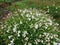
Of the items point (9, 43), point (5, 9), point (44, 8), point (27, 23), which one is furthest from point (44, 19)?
point (5, 9)

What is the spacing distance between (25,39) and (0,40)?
1442mm

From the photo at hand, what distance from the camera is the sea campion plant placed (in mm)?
8922

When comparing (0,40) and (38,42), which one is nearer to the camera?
(38,42)

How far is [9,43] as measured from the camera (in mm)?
9125

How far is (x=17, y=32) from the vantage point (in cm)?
904

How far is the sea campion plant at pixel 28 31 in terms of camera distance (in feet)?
29.3

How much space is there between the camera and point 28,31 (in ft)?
29.8

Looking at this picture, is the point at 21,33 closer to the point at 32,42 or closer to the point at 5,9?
the point at 32,42

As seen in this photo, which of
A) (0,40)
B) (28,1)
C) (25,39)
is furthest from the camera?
(28,1)

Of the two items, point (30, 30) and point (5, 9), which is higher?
point (30, 30)

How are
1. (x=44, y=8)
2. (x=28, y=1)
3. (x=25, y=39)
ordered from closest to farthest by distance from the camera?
(x=25, y=39) → (x=44, y=8) → (x=28, y=1)

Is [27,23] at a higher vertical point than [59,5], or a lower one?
higher

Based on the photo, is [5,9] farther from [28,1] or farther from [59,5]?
[59,5]

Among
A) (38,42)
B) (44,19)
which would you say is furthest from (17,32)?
(44,19)
